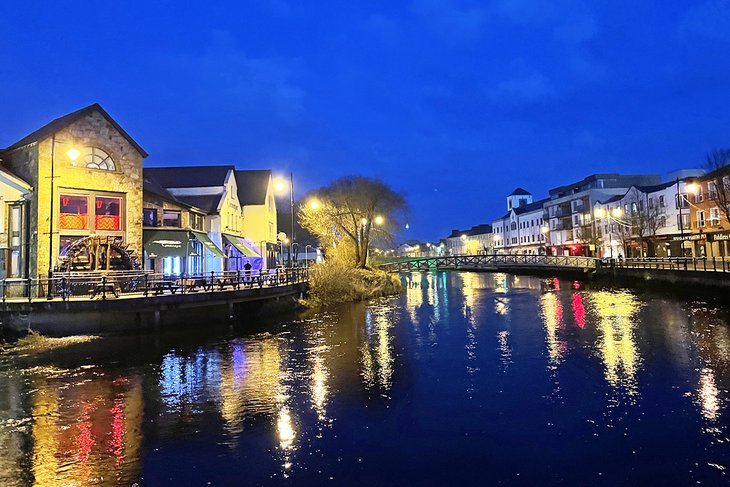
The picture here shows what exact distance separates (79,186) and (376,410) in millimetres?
23274

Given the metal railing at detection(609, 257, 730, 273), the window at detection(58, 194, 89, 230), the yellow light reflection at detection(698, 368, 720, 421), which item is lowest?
the yellow light reflection at detection(698, 368, 720, 421)

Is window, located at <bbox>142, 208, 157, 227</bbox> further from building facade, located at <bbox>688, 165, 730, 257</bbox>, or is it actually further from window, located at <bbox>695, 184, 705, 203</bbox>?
window, located at <bbox>695, 184, 705, 203</bbox>

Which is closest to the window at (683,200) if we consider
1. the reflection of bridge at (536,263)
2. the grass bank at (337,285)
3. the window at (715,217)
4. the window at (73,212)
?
the window at (715,217)

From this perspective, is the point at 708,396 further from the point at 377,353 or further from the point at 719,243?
the point at 719,243

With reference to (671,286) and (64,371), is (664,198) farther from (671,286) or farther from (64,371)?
(64,371)

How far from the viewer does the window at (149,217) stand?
3388cm

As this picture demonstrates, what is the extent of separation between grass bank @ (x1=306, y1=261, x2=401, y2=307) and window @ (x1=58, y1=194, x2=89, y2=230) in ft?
50.6

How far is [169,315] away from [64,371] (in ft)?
28.8

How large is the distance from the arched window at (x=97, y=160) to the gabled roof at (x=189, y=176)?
48.1 feet

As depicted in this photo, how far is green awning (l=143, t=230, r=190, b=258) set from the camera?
1283 inches

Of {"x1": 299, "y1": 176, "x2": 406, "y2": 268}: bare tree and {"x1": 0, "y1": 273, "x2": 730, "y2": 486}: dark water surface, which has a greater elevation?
{"x1": 299, "y1": 176, "x2": 406, "y2": 268}: bare tree

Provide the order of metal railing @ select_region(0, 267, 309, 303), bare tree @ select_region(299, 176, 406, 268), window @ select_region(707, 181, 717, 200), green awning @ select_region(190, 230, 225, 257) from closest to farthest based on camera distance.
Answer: metal railing @ select_region(0, 267, 309, 303), green awning @ select_region(190, 230, 225, 257), bare tree @ select_region(299, 176, 406, 268), window @ select_region(707, 181, 717, 200)

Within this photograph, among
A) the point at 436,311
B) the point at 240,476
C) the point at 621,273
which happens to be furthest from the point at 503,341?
the point at 621,273

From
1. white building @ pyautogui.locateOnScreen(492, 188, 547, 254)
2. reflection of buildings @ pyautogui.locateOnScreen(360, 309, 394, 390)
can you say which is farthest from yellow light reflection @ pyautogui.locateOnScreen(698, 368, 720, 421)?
Result: white building @ pyautogui.locateOnScreen(492, 188, 547, 254)
